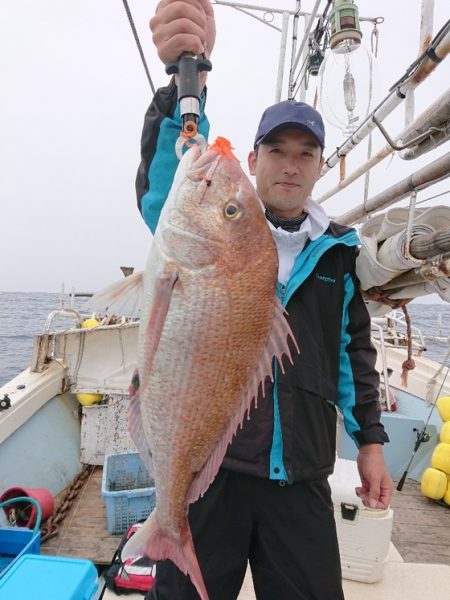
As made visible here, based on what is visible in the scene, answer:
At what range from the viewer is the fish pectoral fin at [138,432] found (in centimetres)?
169

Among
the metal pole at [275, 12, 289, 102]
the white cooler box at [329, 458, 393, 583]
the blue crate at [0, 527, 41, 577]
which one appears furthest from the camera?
the metal pole at [275, 12, 289, 102]

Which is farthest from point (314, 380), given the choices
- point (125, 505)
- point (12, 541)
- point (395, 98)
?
point (125, 505)

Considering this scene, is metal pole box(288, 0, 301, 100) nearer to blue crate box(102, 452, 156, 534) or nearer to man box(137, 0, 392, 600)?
man box(137, 0, 392, 600)

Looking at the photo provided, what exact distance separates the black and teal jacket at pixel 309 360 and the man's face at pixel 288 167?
0.27 metres

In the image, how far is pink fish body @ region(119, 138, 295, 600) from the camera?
5.11 ft

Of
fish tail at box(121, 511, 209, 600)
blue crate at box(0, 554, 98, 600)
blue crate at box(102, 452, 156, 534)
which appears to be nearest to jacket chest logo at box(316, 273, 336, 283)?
fish tail at box(121, 511, 209, 600)

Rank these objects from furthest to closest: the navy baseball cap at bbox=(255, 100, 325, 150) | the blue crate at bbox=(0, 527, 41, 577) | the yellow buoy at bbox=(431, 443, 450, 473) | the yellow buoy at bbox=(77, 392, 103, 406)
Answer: the yellow buoy at bbox=(77, 392, 103, 406) < the yellow buoy at bbox=(431, 443, 450, 473) < the blue crate at bbox=(0, 527, 41, 577) < the navy baseball cap at bbox=(255, 100, 325, 150)

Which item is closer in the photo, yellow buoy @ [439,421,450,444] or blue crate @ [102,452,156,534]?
blue crate @ [102,452,156,534]

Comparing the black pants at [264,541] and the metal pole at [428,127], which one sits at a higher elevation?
the metal pole at [428,127]

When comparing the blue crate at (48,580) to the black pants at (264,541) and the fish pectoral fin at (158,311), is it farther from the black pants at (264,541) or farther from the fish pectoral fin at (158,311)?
the fish pectoral fin at (158,311)

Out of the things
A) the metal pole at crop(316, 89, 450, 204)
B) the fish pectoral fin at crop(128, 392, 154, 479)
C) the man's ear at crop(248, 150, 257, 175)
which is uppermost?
the metal pole at crop(316, 89, 450, 204)

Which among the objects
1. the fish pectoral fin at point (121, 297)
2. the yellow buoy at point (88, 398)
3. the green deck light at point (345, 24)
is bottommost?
the yellow buoy at point (88, 398)

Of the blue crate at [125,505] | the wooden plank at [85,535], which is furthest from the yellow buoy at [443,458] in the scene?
the wooden plank at [85,535]

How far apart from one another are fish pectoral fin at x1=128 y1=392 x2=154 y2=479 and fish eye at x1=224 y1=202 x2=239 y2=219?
0.79 metres
